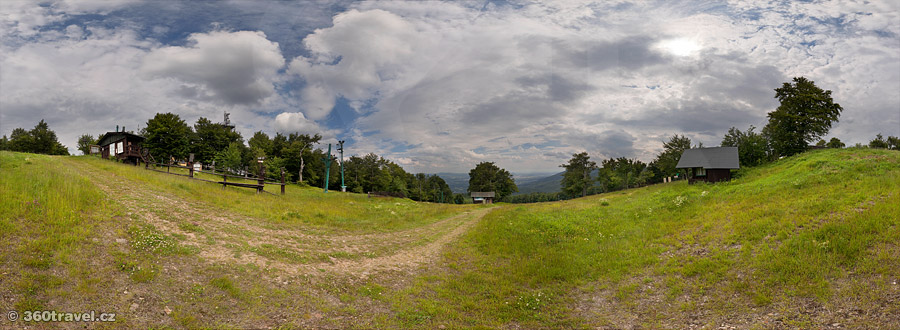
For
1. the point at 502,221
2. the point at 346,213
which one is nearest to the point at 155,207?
the point at 346,213

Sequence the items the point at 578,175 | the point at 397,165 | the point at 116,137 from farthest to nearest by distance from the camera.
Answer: the point at 397,165 → the point at 578,175 → the point at 116,137

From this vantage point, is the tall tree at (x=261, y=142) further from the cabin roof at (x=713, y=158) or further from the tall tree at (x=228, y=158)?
the cabin roof at (x=713, y=158)

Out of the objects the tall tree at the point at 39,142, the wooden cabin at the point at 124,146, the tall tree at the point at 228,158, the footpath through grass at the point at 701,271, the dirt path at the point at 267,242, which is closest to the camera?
the footpath through grass at the point at 701,271

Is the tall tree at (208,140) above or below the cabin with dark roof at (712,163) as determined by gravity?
above

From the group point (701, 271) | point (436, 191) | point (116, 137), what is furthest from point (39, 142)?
point (701, 271)

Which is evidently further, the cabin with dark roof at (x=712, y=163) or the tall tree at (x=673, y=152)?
the tall tree at (x=673, y=152)

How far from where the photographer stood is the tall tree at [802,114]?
43281 mm

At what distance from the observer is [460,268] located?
43.7 ft

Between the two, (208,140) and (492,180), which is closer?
(208,140)

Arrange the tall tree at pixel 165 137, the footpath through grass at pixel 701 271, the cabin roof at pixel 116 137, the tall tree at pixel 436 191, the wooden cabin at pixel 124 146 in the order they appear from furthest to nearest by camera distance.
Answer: the tall tree at pixel 436 191 < the tall tree at pixel 165 137 < the cabin roof at pixel 116 137 < the wooden cabin at pixel 124 146 < the footpath through grass at pixel 701 271

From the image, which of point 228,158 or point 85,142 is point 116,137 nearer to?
point 228,158

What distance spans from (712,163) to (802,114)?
55.3ft

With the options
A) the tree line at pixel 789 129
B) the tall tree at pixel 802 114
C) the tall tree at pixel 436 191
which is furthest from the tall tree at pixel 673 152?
the tall tree at pixel 436 191

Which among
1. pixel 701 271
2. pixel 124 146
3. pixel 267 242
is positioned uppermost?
pixel 124 146
